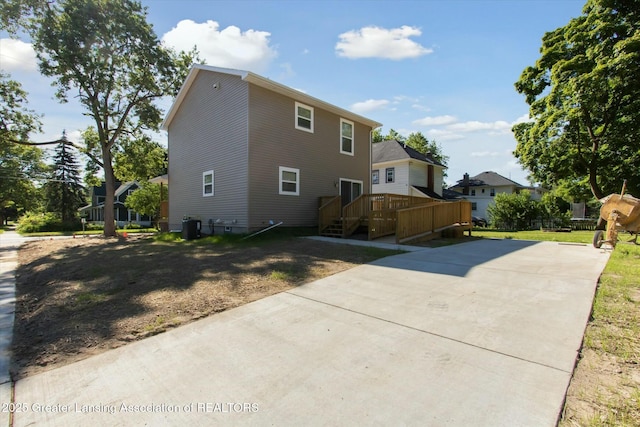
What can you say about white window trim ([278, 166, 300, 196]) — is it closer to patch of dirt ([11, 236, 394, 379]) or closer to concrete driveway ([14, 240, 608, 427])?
patch of dirt ([11, 236, 394, 379])

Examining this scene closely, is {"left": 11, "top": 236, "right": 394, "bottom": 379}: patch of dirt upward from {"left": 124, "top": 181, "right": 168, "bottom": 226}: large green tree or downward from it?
downward

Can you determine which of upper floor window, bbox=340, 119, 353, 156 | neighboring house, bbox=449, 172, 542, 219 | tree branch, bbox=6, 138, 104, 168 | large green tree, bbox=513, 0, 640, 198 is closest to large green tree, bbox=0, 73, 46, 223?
tree branch, bbox=6, 138, 104, 168

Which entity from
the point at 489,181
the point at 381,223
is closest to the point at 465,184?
the point at 489,181

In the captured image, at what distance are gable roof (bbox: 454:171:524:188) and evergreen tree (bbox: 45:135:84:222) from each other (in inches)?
1968

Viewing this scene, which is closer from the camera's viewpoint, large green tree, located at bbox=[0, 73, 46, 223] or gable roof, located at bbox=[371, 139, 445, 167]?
large green tree, located at bbox=[0, 73, 46, 223]

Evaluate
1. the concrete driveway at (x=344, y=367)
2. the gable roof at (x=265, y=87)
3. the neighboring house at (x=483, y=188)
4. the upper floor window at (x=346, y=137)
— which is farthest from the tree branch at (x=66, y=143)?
the neighboring house at (x=483, y=188)

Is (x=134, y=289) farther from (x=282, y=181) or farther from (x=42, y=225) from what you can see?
(x=42, y=225)

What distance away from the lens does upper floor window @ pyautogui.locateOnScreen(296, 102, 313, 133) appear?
516 inches

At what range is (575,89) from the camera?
14.6 metres

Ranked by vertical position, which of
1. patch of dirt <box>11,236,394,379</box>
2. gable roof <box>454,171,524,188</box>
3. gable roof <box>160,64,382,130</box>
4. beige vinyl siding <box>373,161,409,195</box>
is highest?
gable roof <box>160,64,382,130</box>

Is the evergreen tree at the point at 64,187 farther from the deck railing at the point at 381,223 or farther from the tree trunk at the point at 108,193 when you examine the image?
the deck railing at the point at 381,223

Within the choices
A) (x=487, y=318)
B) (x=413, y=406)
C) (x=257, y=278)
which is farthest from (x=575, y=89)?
(x=413, y=406)

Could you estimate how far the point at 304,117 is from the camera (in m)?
13.3

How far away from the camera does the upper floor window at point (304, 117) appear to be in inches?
516
